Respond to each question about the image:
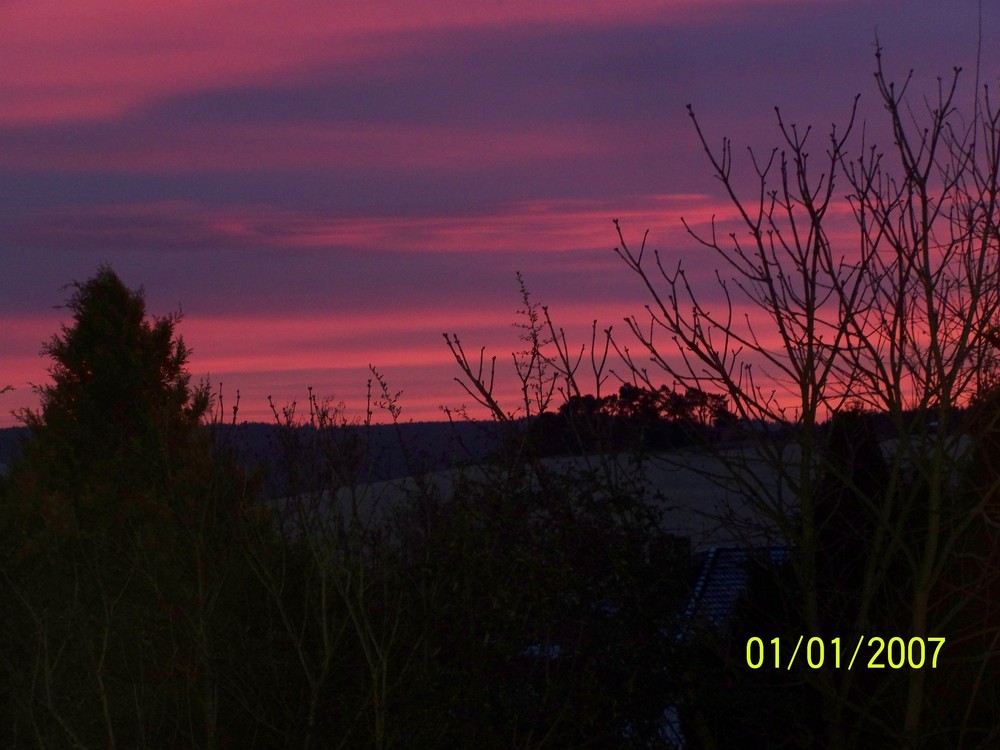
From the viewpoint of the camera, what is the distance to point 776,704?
10.4 metres

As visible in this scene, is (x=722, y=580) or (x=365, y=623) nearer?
(x=365, y=623)

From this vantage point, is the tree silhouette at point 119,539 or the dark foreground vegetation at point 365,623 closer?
the dark foreground vegetation at point 365,623

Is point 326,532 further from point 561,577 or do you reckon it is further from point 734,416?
point 734,416

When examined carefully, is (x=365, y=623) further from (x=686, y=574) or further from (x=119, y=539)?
(x=119, y=539)

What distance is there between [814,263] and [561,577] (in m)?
3.28

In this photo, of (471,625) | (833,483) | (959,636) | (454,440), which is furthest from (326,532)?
(959,636)
